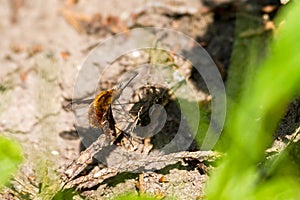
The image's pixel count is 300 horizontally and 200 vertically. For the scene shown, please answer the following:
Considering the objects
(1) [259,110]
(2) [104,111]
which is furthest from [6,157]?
(1) [259,110]

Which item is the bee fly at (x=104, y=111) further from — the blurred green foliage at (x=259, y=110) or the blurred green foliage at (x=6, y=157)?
the blurred green foliage at (x=259, y=110)

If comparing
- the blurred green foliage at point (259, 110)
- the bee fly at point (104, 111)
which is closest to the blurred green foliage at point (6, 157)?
the bee fly at point (104, 111)

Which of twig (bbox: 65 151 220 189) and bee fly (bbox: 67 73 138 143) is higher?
bee fly (bbox: 67 73 138 143)

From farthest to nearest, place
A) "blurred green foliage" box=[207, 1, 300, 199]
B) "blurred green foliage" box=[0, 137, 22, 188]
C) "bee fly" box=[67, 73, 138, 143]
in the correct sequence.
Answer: "bee fly" box=[67, 73, 138, 143]
"blurred green foliage" box=[0, 137, 22, 188]
"blurred green foliage" box=[207, 1, 300, 199]

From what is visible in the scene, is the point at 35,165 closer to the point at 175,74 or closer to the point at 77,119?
the point at 77,119

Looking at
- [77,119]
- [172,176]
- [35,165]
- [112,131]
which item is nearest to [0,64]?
[77,119]

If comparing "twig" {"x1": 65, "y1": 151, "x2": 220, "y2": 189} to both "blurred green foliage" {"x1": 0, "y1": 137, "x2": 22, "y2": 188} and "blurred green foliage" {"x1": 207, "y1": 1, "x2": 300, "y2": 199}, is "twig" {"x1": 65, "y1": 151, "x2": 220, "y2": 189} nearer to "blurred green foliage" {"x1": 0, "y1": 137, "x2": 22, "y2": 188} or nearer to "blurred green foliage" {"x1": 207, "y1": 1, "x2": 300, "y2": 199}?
"blurred green foliage" {"x1": 0, "y1": 137, "x2": 22, "y2": 188}

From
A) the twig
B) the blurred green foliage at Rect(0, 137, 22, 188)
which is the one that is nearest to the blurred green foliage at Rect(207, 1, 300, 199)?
the blurred green foliage at Rect(0, 137, 22, 188)

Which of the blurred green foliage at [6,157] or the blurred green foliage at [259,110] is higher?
A: the blurred green foliage at [6,157]

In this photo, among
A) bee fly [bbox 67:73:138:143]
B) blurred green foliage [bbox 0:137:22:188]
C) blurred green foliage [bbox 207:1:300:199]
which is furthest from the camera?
bee fly [bbox 67:73:138:143]

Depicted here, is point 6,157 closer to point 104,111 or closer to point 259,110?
point 104,111

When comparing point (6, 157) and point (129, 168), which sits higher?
point (129, 168)
